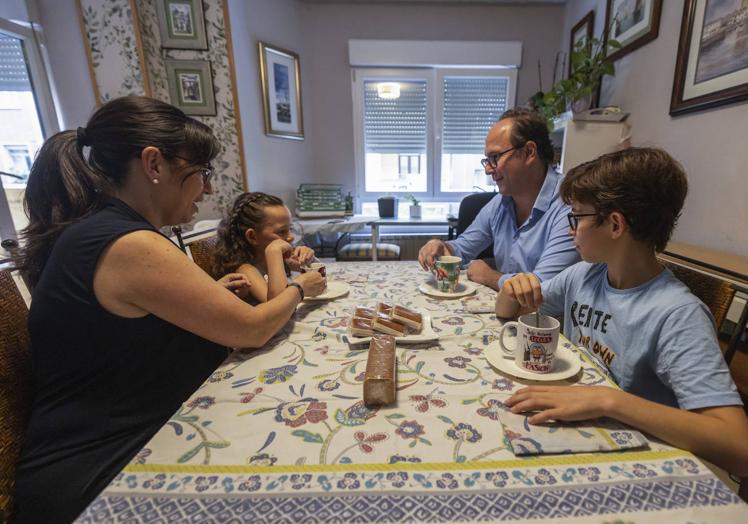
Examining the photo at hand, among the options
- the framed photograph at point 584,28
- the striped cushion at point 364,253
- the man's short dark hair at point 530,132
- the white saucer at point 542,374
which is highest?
the framed photograph at point 584,28

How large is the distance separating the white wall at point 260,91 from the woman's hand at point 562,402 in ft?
8.27

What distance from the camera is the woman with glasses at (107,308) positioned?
63cm

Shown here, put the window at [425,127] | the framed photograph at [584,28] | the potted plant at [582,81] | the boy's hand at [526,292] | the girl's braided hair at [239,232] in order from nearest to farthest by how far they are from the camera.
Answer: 1. the boy's hand at [526,292]
2. the girl's braided hair at [239,232]
3. the potted plant at [582,81]
4. the framed photograph at [584,28]
5. the window at [425,127]

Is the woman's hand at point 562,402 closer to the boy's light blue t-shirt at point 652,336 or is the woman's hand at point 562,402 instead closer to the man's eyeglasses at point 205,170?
the boy's light blue t-shirt at point 652,336

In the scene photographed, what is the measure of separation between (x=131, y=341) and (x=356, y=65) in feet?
10.7

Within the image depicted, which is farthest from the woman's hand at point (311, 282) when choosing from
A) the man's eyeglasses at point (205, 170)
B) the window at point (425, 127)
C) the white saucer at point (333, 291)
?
the window at point (425, 127)

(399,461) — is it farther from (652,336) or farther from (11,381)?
(11,381)

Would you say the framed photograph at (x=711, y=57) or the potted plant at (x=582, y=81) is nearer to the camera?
the framed photograph at (x=711, y=57)

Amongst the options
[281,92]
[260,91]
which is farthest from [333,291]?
[281,92]

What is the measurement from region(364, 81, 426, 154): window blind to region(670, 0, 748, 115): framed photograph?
6.60 feet

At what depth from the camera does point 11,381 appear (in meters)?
0.67

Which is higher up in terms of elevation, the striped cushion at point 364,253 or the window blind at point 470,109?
the window blind at point 470,109

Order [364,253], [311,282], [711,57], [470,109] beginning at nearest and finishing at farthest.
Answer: [311,282] → [711,57] → [364,253] → [470,109]

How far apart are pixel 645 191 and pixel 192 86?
2.72 metres
